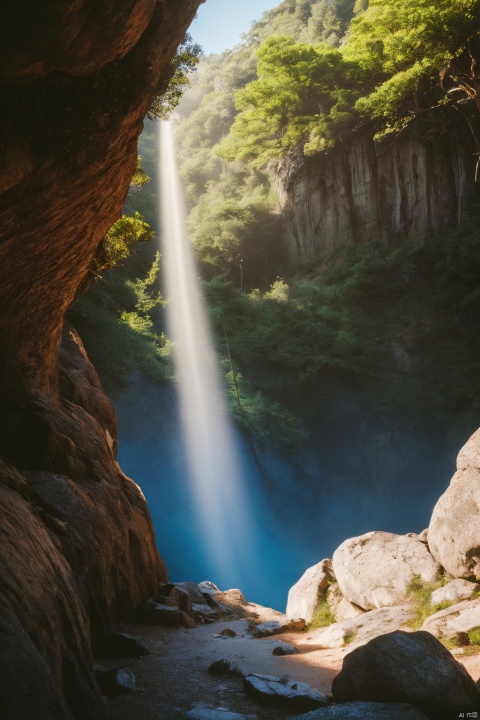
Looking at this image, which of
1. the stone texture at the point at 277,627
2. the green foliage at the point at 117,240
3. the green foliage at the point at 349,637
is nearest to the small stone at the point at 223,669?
the green foliage at the point at 349,637

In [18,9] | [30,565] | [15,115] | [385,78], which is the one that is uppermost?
[385,78]

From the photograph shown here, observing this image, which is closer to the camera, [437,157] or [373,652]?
[373,652]

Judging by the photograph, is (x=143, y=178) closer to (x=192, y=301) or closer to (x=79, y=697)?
(x=79, y=697)

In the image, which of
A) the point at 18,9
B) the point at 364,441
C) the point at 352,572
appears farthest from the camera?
the point at 364,441

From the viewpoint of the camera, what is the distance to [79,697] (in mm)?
3428

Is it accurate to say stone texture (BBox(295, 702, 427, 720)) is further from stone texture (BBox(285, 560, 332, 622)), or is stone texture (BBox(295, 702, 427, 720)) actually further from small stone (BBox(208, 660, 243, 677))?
stone texture (BBox(285, 560, 332, 622))

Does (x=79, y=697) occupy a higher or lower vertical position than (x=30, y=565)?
lower

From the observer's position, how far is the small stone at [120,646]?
6.11 meters

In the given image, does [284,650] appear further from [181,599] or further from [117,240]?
[117,240]

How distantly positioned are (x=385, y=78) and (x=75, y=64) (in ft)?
92.2

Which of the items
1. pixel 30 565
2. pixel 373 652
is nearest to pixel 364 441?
pixel 373 652

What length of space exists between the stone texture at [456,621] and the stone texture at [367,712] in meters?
3.11

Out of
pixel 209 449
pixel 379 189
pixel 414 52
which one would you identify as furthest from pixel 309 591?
pixel 379 189

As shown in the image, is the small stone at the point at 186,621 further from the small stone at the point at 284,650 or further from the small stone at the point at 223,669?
the small stone at the point at 223,669
